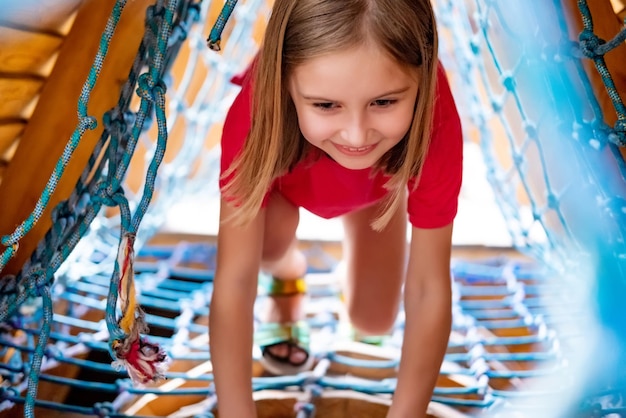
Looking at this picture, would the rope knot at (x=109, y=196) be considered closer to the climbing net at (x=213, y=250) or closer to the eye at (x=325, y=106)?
the climbing net at (x=213, y=250)

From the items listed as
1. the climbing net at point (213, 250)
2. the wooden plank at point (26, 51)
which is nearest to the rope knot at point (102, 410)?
the climbing net at point (213, 250)

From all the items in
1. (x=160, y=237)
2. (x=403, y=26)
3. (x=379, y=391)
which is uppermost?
(x=403, y=26)

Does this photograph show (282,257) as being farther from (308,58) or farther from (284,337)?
(308,58)

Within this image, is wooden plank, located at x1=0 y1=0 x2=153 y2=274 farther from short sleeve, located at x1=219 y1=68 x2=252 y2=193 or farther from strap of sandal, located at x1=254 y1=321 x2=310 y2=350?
strap of sandal, located at x1=254 y1=321 x2=310 y2=350

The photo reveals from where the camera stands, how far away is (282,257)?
1.29 meters

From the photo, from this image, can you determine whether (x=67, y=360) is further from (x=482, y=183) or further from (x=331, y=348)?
(x=482, y=183)

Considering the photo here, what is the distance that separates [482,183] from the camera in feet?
5.97

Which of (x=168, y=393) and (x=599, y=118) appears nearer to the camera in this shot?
(x=599, y=118)

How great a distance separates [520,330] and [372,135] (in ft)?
2.43

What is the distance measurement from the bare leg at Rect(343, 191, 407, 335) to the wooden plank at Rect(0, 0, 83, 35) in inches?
20.0

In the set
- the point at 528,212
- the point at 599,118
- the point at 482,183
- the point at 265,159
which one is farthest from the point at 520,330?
the point at 265,159

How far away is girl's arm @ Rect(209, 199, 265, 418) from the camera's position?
946mm

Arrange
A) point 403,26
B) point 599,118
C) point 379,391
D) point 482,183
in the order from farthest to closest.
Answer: point 482,183 < point 379,391 < point 599,118 < point 403,26

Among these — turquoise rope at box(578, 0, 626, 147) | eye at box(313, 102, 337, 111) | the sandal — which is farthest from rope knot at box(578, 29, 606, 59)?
the sandal
